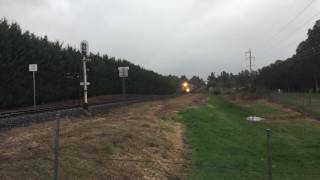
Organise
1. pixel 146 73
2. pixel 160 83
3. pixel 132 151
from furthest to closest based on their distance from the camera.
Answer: pixel 160 83 < pixel 146 73 < pixel 132 151

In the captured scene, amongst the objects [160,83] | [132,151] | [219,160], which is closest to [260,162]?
[219,160]

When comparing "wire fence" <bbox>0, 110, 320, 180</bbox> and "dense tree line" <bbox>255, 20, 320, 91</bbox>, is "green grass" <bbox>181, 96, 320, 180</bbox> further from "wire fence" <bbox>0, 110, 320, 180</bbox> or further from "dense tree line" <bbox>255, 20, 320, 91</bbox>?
"dense tree line" <bbox>255, 20, 320, 91</bbox>

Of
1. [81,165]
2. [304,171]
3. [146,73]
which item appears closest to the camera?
[81,165]

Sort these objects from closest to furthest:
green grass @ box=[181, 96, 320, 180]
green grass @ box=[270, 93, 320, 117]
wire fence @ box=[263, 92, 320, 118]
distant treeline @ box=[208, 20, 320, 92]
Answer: green grass @ box=[181, 96, 320, 180]
wire fence @ box=[263, 92, 320, 118]
green grass @ box=[270, 93, 320, 117]
distant treeline @ box=[208, 20, 320, 92]

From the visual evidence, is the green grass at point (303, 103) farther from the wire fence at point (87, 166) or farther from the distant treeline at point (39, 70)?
the wire fence at point (87, 166)

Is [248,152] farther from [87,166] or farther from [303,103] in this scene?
[303,103]

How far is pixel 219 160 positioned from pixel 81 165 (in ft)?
24.6

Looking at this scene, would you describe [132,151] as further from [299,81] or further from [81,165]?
[299,81]

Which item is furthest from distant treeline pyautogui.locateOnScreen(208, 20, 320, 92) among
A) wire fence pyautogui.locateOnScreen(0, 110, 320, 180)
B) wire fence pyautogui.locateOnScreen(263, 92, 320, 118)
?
wire fence pyautogui.locateOnScreen(0, 110, 320, 180)

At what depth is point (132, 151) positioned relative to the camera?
14.9m

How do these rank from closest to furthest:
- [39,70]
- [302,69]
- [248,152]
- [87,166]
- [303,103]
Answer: [87,166] → [248,152] → [39,70] → [303,103] → [302,69]

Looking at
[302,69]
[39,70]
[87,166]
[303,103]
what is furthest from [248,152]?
[302,69]

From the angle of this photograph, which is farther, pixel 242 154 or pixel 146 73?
pixel 146 73

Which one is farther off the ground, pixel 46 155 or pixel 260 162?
pixel 46 155
